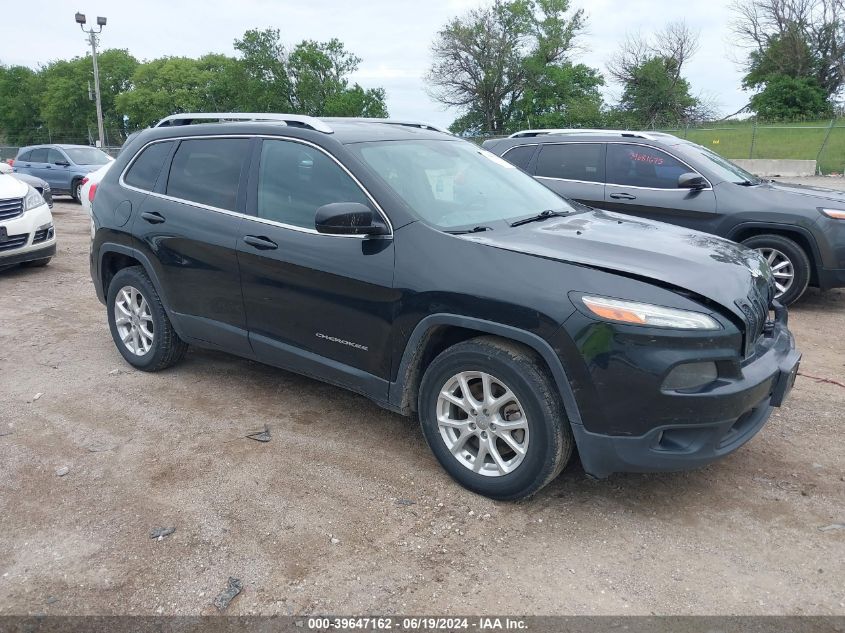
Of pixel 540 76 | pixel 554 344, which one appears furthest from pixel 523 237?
pixel 540 76

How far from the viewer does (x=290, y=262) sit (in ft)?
12.9

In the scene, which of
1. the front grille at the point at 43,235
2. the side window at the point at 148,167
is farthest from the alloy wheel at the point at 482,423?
the front grille at the point at 43,235

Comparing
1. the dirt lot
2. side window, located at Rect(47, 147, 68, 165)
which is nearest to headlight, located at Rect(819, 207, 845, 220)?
the dirt lot

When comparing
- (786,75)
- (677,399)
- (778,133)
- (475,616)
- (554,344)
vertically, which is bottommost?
(475,616)

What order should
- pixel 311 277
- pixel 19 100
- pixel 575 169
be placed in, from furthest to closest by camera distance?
pixel 19 100 → pixel 575 169 → pixel 311 277

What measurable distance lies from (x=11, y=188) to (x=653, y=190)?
7862 mm

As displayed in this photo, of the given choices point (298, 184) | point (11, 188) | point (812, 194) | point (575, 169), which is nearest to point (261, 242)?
point (298, 184)

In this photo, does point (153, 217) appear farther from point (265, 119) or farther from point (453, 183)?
point (453, 183)

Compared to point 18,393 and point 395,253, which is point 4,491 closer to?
point 18,393

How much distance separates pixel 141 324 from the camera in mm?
5129

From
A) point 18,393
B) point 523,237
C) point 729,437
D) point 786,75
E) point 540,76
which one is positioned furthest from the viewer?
point 540,76

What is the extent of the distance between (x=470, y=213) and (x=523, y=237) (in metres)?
0.43

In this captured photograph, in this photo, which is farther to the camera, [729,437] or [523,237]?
[523,237]

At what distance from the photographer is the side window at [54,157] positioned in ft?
59.2
